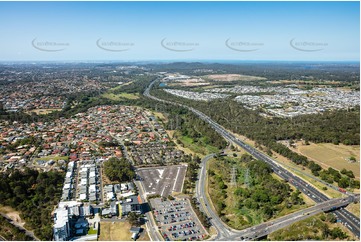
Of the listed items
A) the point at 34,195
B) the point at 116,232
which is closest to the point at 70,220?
the point at 116,232

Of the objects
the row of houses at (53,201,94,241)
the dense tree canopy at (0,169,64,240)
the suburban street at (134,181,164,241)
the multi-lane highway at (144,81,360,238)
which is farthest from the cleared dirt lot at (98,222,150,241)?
the multi-lane highway at (144,81,360,238)

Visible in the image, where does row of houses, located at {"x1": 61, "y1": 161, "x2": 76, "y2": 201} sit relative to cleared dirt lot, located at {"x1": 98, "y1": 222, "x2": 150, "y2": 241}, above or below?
above

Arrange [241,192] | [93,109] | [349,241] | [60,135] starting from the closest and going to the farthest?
[349,241]
[241,192]
[60,135]
[93,109]

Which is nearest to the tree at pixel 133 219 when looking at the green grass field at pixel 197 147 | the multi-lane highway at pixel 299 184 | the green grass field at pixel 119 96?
the multi-lane highway at pixel 299 184

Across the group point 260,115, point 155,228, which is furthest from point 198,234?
point 260,115

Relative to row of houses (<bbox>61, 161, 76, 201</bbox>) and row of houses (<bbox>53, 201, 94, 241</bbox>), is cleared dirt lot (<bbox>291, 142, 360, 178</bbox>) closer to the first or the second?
row of houses (<bbox>53, 201, 94, 241</bbox>)

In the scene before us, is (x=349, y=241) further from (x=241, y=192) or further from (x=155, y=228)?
(x=155, y=228)

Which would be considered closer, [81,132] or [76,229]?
[76,229]
